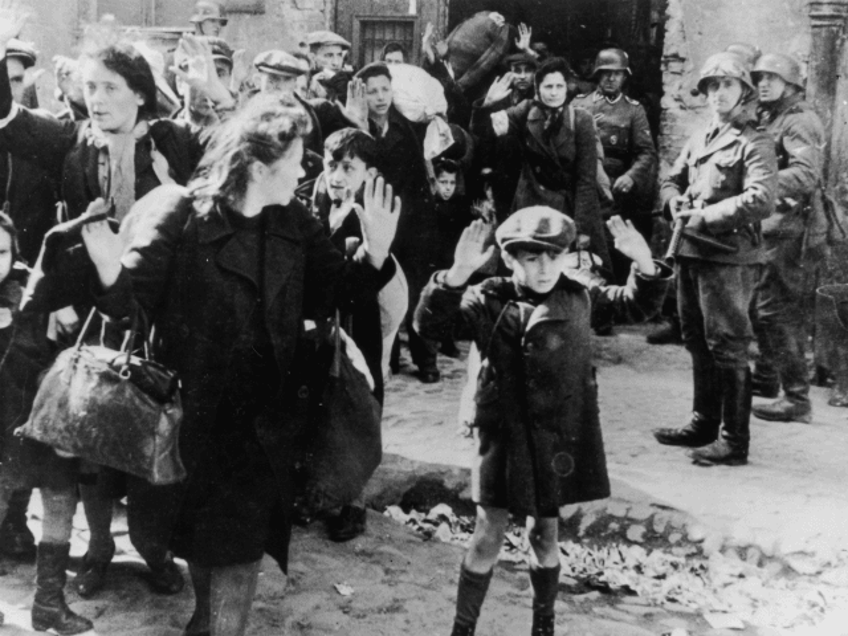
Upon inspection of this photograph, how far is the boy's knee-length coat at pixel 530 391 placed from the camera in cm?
357

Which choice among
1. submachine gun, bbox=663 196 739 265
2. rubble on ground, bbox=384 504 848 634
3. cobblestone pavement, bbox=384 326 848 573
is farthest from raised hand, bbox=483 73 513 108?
rubble on ground, bbox=384 504 848 634

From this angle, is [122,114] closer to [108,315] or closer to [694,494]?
[108,315]

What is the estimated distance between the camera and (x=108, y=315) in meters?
3.16

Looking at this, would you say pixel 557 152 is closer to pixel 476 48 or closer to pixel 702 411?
pixel 702 411

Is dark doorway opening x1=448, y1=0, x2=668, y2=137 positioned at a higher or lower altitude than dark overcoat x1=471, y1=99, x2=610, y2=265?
higher

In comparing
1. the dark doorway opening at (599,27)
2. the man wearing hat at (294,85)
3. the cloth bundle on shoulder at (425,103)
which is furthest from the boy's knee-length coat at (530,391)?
the dark doorway opening at (599,27)

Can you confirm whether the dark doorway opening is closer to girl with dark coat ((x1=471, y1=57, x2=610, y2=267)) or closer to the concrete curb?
girl with dark coat ((x1=471, y1=57, x2=610, y2=267))

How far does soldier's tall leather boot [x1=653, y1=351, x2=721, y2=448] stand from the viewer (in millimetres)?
5812

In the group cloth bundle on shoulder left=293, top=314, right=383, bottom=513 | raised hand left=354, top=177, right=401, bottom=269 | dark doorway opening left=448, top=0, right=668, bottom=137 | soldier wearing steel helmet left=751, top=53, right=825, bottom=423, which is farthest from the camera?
dark doorway opening left=448, top=0, right=668, bottom=137

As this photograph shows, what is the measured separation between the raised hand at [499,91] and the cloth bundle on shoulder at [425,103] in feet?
1.31

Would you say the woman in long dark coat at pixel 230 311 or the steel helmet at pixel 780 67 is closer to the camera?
the woman in long dark coat at pixel 230 311

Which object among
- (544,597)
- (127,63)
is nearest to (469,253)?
(544,597)

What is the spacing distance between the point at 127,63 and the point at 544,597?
2577 mm

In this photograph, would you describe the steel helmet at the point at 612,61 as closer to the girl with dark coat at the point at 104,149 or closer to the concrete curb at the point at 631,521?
the concrete curb at the point at 631,521
